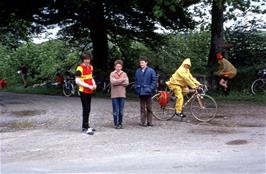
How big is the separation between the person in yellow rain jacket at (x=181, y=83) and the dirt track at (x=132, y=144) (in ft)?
1.67

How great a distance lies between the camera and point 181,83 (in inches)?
531

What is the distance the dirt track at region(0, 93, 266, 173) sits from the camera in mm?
8320

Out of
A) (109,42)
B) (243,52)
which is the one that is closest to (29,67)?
(109,42)

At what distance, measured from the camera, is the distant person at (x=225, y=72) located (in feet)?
63.7

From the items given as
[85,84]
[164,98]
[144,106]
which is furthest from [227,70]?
[85,84]

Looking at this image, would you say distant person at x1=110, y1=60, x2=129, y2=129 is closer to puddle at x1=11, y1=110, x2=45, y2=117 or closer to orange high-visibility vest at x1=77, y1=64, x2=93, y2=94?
orange high-visibility vest at x1=77, y1=64, x2=93, y2=94

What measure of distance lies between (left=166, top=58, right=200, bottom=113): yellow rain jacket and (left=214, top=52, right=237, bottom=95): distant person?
6.22 m

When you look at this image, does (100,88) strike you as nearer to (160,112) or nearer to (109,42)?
(109,42)

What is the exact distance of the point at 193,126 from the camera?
41.9 feet

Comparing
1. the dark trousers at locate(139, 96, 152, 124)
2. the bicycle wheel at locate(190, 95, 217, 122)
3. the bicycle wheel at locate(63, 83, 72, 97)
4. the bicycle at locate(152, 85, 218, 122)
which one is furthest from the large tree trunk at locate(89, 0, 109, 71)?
the dark trousers at locate(139, 96, 152, 124)

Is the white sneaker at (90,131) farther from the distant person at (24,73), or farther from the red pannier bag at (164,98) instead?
the distant person at (24,73)

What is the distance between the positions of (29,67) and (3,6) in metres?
15.6

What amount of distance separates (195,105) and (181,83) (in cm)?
71

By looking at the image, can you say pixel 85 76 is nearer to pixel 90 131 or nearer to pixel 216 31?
pixel 90 131
